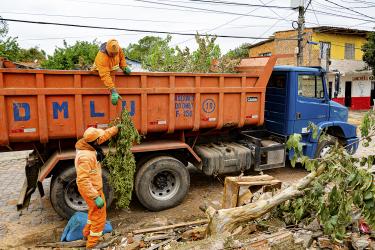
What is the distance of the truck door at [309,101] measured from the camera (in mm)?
7008

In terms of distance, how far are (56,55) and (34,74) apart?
44.7 feet

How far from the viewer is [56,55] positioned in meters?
17.2

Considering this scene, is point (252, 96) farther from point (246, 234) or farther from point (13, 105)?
point (13, 105)

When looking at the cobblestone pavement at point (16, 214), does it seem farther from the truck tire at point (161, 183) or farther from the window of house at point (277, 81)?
the window of house at point (277, 81)

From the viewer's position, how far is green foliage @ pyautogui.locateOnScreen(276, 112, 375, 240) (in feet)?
11.1

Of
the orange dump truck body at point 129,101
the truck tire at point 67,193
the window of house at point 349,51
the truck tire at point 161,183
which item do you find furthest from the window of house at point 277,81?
the window of house at point 349,51

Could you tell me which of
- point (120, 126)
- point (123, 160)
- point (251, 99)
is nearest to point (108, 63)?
point (120, 126)

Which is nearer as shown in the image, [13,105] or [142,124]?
[13,105]

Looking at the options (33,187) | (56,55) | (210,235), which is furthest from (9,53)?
(210,235)

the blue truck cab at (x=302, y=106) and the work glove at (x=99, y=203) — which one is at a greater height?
the blue truck cab at (x=302, y=106)

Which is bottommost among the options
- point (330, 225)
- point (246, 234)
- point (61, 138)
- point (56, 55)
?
point (246, 234)

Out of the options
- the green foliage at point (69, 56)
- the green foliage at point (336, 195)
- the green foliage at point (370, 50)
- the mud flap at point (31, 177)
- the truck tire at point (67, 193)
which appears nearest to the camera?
the green foliage at point (336, 195)

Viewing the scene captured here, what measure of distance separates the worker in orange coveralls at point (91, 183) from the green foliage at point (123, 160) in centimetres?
44

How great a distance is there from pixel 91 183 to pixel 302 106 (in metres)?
4.71
